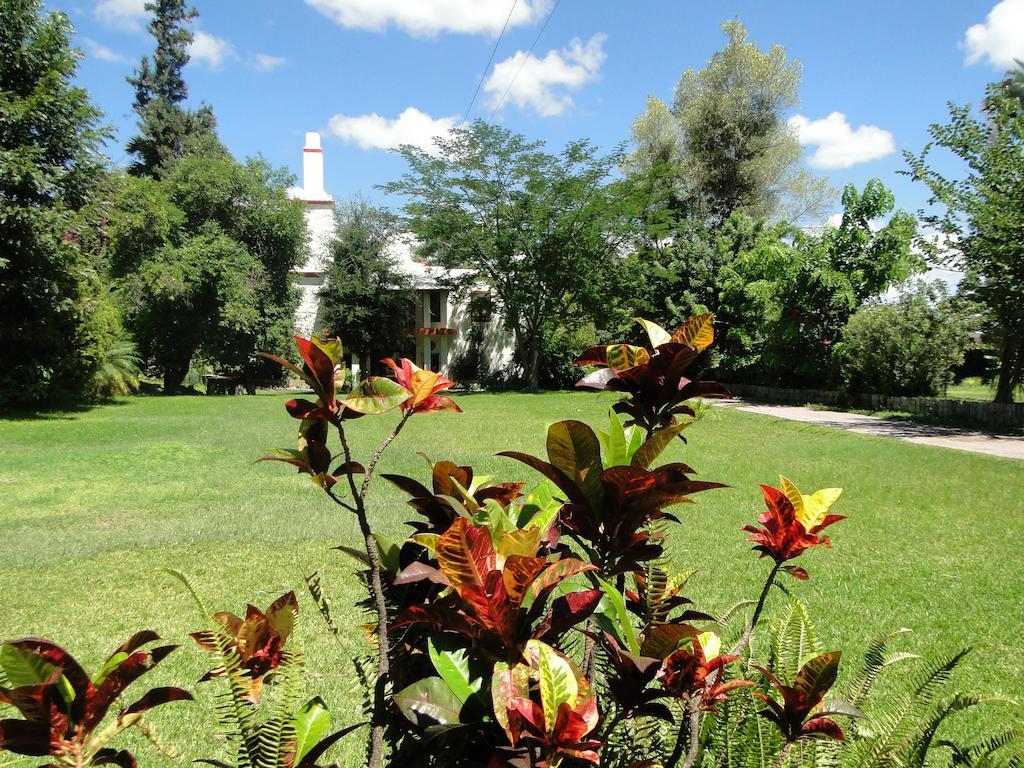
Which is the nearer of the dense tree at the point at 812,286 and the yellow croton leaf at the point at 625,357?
the yellow croton leaf at the point at 625,357

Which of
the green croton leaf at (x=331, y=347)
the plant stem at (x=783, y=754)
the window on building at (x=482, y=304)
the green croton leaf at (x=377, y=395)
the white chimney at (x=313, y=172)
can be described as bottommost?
the plant stem at (x=783, y=754)

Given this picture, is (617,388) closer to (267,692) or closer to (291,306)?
(267,692)

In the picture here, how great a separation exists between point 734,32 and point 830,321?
1420 cm

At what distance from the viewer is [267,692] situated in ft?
3.17

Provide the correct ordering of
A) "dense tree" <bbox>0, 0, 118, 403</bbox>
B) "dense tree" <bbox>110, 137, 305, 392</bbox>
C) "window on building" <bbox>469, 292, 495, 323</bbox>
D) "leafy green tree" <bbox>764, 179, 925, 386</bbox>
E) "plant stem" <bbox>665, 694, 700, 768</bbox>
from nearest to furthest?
"plant stem" <bbox>665, 694, 700, 768</bbox>, "dense tree" <bbox>0, 0, 118, 403</bbox>, "leafy green tree" <bbox>764, 179, 925, 386</bbox>, "dense tree" <bbox>110, 137, 305, 392</bbox>, "window on building" <bbox>469, 292, 495, 323</bbox>

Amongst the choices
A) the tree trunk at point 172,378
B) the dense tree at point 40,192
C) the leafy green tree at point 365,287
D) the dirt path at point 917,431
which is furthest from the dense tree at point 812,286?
the tree trunk at point 172,378

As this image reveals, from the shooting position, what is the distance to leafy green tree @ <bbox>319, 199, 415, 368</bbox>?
87.0 ft

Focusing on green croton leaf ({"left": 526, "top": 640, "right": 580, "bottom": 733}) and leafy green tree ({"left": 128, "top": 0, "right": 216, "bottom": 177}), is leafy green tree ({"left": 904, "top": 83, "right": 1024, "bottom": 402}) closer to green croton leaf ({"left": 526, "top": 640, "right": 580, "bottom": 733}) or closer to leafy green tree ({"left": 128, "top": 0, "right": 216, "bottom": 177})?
green croton leaf ({"left": 526, "top": 640, "right": 580, "bottom": 733})

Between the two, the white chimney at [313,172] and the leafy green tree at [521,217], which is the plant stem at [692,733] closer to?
the leafy green tree at [521,217]

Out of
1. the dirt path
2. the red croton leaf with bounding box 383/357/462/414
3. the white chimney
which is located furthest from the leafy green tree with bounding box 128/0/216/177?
the red croton leaf with bounding box 383/357/462/414

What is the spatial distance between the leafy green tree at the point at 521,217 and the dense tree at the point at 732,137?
4236 mm

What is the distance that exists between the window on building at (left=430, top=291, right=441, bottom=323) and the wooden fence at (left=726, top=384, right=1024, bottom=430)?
551 inches

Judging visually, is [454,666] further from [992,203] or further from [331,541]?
[992,203]

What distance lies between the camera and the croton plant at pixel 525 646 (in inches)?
27.6
